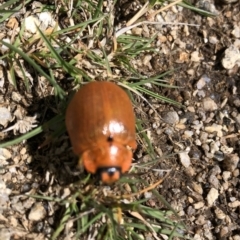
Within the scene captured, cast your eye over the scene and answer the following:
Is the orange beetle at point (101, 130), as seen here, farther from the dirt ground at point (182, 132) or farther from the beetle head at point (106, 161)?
the dirt ground at point (182, 132)

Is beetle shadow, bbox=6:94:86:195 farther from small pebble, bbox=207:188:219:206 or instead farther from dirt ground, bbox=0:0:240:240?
small pebble, bbox=207:188:219:206

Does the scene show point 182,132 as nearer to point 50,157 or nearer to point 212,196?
point 212,196

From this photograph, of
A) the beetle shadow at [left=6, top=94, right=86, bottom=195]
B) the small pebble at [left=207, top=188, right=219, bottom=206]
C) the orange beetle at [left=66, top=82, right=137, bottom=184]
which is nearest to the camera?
the orange beetle at [left=66, top=82, right=137, bottom=184]

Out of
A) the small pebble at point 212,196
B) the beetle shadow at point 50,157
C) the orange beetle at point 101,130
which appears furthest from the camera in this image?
the small pebble at point 212,196

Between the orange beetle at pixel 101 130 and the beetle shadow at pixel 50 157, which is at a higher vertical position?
the orange beetle at pixel 101 130

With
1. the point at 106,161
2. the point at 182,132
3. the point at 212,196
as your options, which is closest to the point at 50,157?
the point at 106,161

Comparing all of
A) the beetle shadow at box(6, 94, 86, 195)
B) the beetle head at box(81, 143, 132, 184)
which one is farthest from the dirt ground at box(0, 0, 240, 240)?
the beetle head at box(81, 143, 132, 184)

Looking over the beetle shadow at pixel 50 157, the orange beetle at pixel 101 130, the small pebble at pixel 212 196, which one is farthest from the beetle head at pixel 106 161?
the small pebble at pixel 212 196

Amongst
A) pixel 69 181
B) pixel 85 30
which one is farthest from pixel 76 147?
pixel 85 30
